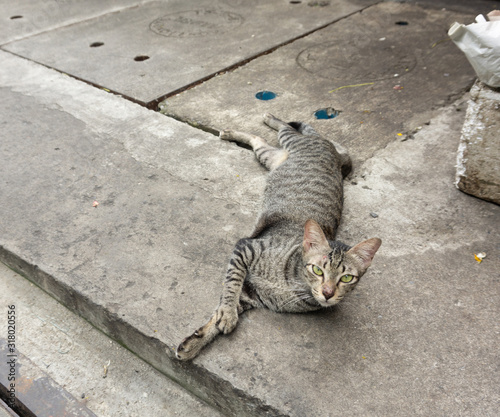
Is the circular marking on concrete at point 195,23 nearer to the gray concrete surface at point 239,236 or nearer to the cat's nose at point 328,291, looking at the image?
the gray concrete surface at point 239,236

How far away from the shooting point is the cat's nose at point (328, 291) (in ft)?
6.85

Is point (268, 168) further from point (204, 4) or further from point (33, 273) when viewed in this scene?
point (204, 4)

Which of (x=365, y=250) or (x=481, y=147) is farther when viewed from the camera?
(x=481, y=147)

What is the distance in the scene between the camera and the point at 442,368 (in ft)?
6.75

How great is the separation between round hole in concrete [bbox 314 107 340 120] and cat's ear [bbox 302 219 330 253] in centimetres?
213

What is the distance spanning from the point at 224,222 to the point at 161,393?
1103 mm

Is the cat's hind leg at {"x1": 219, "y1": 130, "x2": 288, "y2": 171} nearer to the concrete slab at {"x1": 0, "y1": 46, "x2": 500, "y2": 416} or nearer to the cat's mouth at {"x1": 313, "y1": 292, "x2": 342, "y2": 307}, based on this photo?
the concrete slab at {"x1": 0, "y1": 46, "x2": 500, "y2": 416}

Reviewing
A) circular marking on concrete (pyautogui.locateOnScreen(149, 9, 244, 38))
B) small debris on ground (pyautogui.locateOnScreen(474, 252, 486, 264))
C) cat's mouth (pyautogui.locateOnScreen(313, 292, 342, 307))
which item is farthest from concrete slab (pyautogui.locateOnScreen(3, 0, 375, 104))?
small debris on ground (pyautogui.locateOnScreen(474, 252, 486, 264))

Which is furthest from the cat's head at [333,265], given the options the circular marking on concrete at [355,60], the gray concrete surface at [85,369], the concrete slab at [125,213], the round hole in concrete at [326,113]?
the circular marking on concrete at [355,60]

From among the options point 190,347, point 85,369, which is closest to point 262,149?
point 190,347

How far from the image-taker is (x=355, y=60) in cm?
492

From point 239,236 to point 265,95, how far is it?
2.09 metres

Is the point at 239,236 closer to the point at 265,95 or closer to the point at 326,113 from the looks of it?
the point at 326,113

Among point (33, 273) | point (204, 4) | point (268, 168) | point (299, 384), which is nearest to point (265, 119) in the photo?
point (268, 168)
